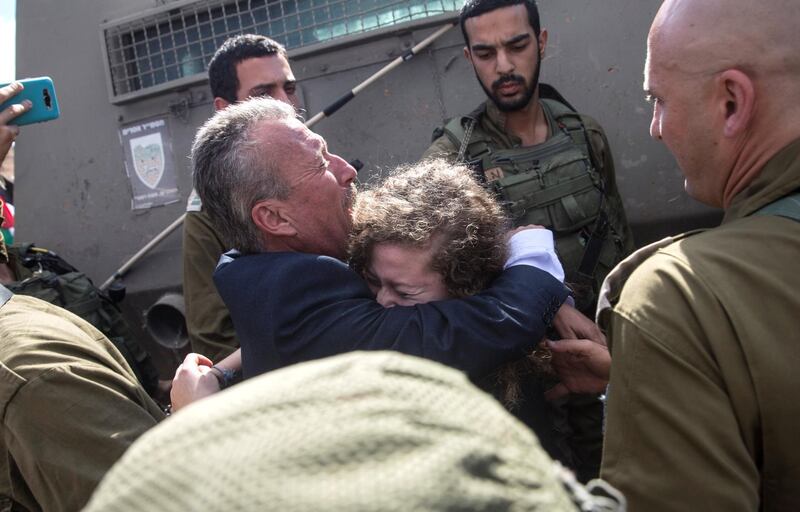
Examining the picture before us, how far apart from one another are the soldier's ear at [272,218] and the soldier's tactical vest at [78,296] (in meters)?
1.74

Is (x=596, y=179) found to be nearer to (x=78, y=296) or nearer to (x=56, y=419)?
(x=56, y=419)

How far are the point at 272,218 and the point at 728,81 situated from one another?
987 millimetres

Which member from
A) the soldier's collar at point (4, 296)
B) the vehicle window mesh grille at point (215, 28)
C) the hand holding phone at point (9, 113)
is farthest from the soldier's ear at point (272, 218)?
the vehicle window mesh grille at point (215, 28)

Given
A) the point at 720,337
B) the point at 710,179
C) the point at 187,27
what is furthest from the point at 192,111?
the point at 720,337

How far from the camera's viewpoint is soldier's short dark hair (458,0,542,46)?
9.01 ft

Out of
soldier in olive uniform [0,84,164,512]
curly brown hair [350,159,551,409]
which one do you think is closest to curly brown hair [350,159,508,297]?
curly brown hair [350,159,551,409]

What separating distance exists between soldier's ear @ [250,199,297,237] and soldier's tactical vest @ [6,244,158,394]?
1738 millimetres

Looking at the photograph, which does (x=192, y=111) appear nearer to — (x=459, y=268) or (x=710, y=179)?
(x=459, y=268)

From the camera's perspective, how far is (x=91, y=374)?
1688 millimetres

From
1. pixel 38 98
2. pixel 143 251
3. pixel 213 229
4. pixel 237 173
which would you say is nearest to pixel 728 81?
pixel 237 173

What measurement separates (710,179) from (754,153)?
112mm

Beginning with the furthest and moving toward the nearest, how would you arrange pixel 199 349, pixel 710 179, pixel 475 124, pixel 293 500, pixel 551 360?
pixel 475 124, pixel 199 349, pixel 551 360, pixel 710 179, pixel 293 500

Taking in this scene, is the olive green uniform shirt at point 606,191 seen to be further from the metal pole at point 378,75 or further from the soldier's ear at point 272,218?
the soldier's ear at point 272,218

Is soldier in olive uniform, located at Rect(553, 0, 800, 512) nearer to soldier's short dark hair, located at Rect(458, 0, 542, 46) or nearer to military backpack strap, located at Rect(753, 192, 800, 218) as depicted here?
military backpack strap, located at Rect(753, 192, 800, 218)
